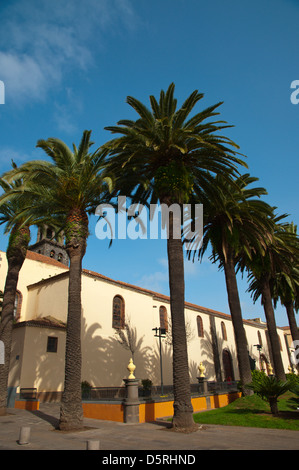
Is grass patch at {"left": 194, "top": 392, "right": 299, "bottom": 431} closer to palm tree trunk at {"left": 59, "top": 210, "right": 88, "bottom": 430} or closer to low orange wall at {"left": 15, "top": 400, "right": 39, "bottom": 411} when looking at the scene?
palm tree trunk at {"left": 59, "top": 210, "right": 88, "bottom": 430}

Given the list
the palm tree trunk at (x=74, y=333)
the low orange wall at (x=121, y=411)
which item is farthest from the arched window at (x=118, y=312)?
the palm tree trunk at (x=74, y=333)

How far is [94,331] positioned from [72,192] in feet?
43.6

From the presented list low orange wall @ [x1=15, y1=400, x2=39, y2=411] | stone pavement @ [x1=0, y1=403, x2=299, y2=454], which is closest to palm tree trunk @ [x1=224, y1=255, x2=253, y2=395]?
stone pavement @ [x1=0, y1=403, x2=299, y2=454]

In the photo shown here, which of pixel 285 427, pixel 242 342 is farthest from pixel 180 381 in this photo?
pixel 242 342

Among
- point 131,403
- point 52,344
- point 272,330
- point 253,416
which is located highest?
point 272,330

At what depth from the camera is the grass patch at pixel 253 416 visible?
12.1 meters

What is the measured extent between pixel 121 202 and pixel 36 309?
52.3 ft

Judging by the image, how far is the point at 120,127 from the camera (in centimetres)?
1495

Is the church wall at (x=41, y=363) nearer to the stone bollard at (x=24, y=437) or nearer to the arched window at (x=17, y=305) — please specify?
the arched window at (x=17, y=305)

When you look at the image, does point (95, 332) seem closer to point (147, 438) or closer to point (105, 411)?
point (105, 411)

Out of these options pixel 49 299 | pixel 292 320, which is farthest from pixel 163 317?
pixel 292 320

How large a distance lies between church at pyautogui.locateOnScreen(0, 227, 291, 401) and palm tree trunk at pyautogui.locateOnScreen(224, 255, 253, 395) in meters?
4.50

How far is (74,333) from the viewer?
12.8m
